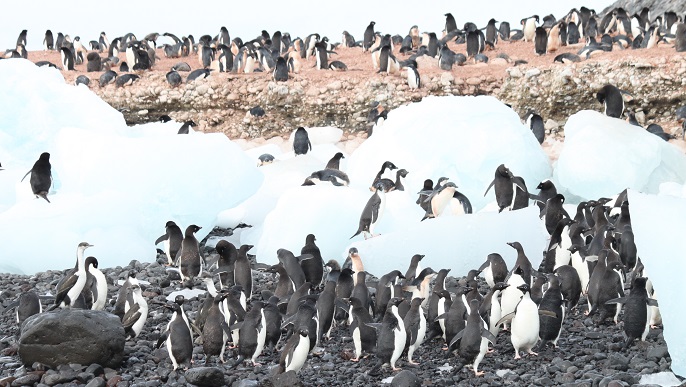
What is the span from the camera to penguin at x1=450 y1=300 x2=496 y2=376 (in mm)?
5887

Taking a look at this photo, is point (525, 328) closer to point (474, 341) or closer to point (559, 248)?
point (474, 341)

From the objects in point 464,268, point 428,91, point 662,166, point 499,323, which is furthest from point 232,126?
point 499,323

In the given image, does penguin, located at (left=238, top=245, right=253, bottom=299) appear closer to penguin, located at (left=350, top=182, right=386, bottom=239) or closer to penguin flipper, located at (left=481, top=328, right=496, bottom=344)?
penguin, located at (left=350, top=182, right=386, bottom=239)

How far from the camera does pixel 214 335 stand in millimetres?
6168

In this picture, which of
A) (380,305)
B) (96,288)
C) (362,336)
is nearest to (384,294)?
(380,305)

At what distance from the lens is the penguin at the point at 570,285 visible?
720 cm

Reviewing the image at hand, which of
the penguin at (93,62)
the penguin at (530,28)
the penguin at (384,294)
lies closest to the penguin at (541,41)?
the penguin at (530,28)

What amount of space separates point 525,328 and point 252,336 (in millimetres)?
1988

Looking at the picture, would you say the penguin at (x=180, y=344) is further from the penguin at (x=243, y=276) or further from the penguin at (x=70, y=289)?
the penguin at (x=243, y=276)

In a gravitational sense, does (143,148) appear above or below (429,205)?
above

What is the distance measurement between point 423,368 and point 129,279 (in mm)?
2720

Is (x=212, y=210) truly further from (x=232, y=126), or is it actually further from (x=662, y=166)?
(x=232, y=126)

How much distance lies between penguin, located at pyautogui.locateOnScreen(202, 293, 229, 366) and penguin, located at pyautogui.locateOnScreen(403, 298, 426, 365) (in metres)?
1.33

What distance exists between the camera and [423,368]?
6102 mm
